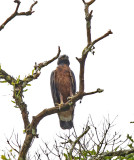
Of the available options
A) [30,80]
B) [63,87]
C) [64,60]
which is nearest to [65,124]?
[63,87]

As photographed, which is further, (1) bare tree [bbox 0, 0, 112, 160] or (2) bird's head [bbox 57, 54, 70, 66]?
(2) bird's head [bbox 57, 54, 70, 66]

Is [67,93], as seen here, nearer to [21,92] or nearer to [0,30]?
[21,92]

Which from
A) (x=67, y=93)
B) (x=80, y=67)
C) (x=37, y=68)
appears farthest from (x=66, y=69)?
(x=80, y=67)

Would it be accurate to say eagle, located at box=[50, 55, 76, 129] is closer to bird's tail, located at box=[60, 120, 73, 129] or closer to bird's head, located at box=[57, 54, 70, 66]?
bird's tail, located at box=[60, 120, 73, 129]

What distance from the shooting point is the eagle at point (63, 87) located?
830 centimetres

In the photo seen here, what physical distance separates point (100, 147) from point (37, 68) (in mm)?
1518

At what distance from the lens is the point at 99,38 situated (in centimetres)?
360

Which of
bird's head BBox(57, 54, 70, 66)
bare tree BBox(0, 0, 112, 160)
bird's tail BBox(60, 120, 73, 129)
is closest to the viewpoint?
bare tree BBox(0, 0, 112, 160)

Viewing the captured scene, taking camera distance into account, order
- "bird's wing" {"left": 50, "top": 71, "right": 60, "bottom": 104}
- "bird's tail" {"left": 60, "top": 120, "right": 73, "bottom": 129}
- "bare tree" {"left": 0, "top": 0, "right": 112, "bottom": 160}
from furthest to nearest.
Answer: "bird's wing" {"left": 50, "top": 71, "right": 60, "bottom": 104}
"bird's tail" {"left": 60, "top": 120, "right": 73, "bottom": 129}
"bare tree" {"left": 0, "top": 0, "right": 112, "bottom": 160}

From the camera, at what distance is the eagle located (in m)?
8.30

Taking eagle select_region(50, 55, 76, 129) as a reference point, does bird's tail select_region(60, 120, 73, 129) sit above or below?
below

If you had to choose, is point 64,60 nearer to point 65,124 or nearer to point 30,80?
point 65,124

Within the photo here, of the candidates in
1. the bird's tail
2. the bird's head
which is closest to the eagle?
the bird's tail

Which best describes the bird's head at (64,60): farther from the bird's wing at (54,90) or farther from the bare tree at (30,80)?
the bare tree at (30,80)
